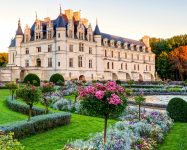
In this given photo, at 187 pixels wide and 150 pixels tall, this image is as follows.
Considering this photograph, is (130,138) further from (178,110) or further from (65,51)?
(65,51)

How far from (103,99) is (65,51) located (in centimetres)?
4080

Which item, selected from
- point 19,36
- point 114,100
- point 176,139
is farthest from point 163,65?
point 114,100

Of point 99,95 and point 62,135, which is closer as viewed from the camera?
point 99,95

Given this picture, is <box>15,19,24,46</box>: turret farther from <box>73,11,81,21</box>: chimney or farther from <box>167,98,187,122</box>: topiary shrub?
<box>167,98,187,122</box>: topiary shrub

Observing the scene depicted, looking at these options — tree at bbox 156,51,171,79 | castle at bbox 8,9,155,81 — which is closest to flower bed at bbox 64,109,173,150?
castle at bbox 8,9,155,81

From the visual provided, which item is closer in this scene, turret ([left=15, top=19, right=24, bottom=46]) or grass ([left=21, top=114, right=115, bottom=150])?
grass ([left=21, top=114, right=115, bottom=150])

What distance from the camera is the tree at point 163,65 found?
71.0m

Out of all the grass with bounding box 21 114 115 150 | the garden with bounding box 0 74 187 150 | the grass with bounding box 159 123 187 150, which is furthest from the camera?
the grass with bounding box 21 114 115 150

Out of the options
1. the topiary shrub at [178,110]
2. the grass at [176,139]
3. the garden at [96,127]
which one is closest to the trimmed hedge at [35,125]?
the garden at [96,127]

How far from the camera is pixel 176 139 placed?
40.0 feet

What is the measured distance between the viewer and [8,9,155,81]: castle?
162ft

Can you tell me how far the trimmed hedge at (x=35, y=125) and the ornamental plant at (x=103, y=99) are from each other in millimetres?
3367

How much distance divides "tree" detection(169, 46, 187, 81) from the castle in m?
11.8

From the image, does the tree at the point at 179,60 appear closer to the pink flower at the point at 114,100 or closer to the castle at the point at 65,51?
the castle at the point at 65,51
